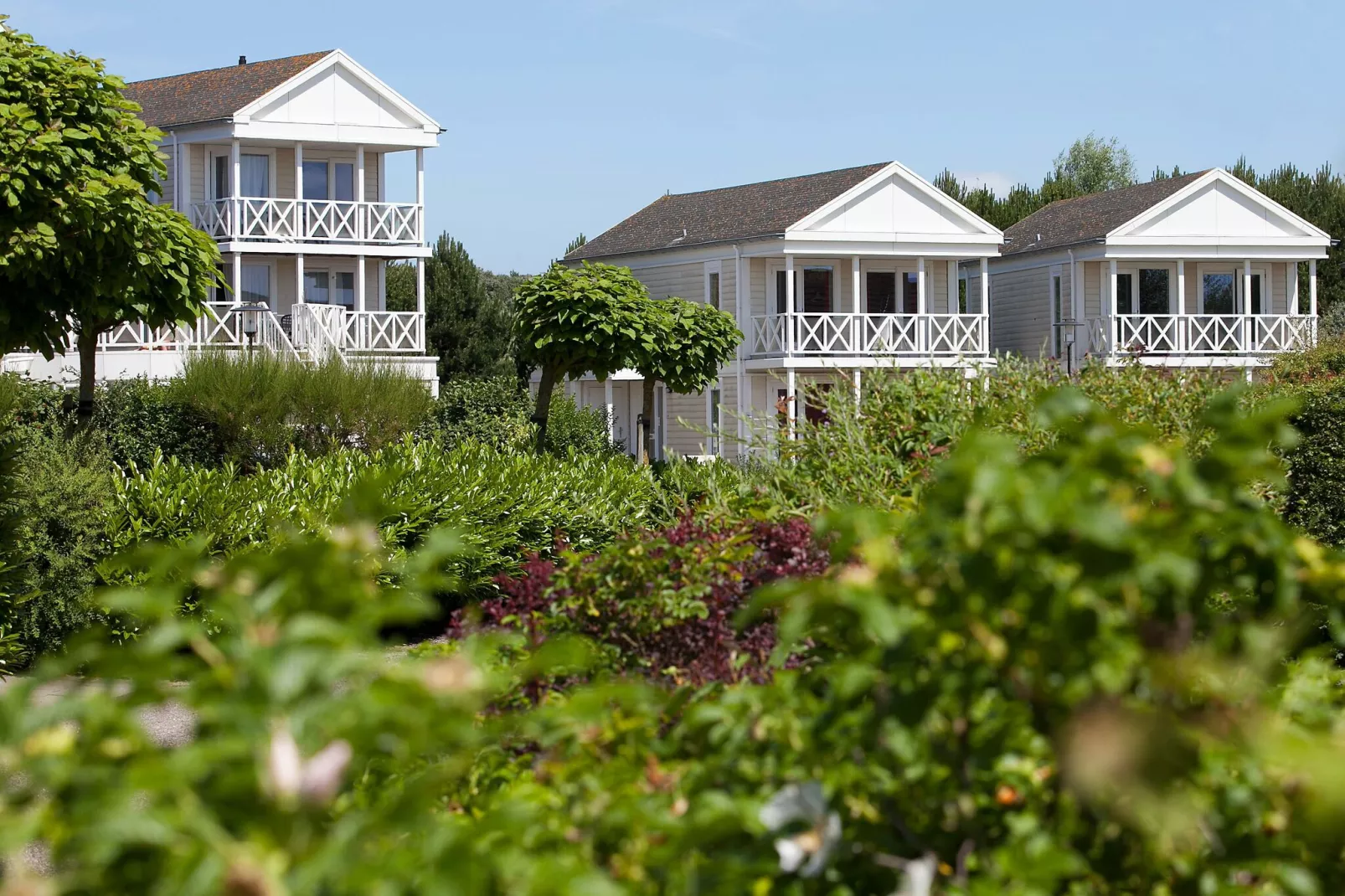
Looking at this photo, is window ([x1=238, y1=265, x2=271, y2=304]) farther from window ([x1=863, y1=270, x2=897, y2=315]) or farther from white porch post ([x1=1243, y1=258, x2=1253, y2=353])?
white porch post ([x1=1243, y1=258, x2=1253, y2=353])

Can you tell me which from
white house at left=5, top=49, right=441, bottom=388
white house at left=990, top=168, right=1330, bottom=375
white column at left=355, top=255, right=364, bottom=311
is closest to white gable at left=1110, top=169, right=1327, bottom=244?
white house at left=990, top=168, right=1330, bottom=375

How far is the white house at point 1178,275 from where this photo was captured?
113ft

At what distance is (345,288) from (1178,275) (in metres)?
20.8

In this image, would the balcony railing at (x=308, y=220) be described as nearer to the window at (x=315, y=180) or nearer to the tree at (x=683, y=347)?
the window at (x=315, y=180)

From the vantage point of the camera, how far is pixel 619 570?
4.62m

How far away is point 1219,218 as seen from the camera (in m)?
35.4

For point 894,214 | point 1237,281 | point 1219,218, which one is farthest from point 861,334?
point 1237,281

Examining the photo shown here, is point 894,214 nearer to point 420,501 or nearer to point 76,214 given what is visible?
point 420,501

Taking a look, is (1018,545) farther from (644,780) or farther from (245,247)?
(245,247)

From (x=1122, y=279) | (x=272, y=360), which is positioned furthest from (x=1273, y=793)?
(x=1122, y=279)

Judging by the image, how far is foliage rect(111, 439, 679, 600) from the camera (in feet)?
37.1

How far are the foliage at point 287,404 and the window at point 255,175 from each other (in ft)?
55.8

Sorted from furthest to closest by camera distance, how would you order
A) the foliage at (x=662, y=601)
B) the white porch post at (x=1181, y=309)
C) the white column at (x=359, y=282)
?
the white porch post at (x=1181, y=309), the white column at (x=359, y=282), the foliage at (x=662, y=601)

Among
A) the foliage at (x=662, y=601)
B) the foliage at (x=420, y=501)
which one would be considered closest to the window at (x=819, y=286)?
the foliage at (x=420, y=501)
